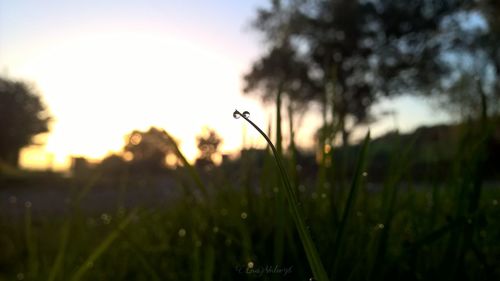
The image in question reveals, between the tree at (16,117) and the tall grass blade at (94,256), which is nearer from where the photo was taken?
the tall grass blade at (94,256)

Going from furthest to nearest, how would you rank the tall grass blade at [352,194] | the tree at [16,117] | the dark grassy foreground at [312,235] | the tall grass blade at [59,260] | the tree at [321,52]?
the tree at [16,117]
the tree at [321,52]
the tall grass blade at [59,260]
the dark grassy foreground at [312,235]
the tall grass blade at [352,194]

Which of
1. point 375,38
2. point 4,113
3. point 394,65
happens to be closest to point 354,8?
point 375,38

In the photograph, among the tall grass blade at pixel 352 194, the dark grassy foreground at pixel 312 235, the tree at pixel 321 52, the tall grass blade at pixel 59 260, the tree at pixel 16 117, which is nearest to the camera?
the tall grass blade at pixel 352 194

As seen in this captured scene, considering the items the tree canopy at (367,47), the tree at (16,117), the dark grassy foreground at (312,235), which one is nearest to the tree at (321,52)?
the tree canopy at (367,47)

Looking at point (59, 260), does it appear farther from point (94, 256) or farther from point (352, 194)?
point (352, 194)

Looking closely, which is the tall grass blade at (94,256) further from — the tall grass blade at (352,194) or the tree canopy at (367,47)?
the tree canopy at (367,47)

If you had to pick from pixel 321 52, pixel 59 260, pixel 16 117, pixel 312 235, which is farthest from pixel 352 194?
pixel 16 117

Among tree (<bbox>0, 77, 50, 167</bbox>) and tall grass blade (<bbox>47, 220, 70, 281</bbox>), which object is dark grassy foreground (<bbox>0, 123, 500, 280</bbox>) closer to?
tall grass blade (<bbox>47, 220, 70, 281</bbox>)

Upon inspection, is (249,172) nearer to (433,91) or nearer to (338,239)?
(338,239)
